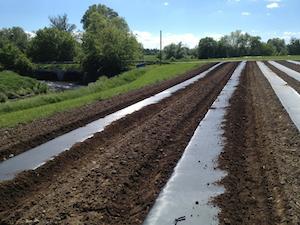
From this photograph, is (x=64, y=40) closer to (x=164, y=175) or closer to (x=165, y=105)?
(x=165, y=105)

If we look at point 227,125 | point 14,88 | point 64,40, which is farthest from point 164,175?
point 64,40

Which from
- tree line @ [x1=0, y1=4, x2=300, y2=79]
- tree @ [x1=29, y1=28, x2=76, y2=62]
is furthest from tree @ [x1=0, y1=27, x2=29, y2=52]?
tree @ [x1=29, y1=28, x2=76, y2=62]

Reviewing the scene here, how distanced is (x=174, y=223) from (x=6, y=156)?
675 centimetres

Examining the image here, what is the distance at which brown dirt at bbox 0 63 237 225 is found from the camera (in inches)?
307

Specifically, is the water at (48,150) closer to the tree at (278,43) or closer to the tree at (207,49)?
the tree at (207,49)

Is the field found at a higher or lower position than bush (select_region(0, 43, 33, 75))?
higher

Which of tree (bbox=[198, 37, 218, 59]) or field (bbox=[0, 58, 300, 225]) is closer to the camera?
field (bbox=[0, 58, 300, 225])

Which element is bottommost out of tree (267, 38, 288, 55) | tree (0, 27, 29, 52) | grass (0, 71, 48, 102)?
tree (267, 38, 288, 55)

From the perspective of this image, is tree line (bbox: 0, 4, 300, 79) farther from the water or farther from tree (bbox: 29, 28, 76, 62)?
the water

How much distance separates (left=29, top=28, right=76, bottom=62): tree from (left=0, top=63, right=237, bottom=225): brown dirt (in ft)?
313

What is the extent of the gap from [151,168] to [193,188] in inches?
66.0

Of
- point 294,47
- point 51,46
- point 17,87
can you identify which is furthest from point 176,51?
point 17,87

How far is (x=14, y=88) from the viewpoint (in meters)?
48.3

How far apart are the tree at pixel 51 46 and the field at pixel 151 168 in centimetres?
9036
